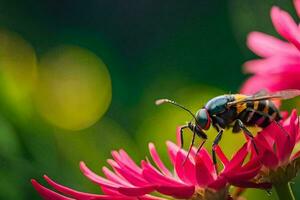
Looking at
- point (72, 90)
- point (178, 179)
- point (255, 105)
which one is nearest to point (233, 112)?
point (255, 105)

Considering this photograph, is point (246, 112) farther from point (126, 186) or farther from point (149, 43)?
point (149, 43)

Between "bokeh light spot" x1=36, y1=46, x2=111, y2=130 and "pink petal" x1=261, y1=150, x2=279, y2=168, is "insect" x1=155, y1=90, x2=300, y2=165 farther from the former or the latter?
"bokeh light spot" x1=36, y1=46, x2=111, y2=130

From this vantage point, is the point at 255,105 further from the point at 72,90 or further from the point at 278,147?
the point at 72,90

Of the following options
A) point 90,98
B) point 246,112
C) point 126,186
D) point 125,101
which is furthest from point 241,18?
point 126,186

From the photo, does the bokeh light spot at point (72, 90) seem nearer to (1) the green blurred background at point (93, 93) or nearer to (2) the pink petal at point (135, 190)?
(1) the green blurred background at point (93, 93)

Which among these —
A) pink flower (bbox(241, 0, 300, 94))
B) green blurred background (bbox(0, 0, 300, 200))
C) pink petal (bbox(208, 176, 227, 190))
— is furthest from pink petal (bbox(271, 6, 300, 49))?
green blurred background (bbox(0, 0, 300, 200))
